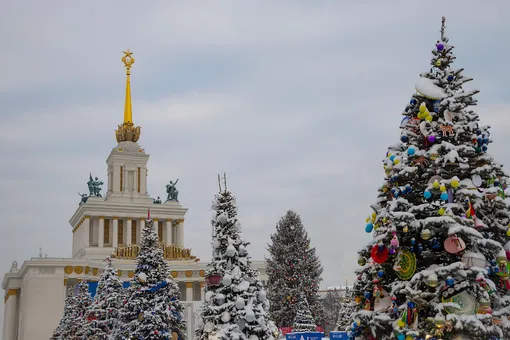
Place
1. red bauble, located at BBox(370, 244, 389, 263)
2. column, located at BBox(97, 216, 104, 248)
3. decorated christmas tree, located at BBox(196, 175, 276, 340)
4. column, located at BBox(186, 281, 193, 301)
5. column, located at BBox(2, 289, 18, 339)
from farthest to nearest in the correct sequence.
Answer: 1. column, located at BBox(97, 216, 104, 248)
2. column, located at BBox(186, 281, 193, 301)
3. column, located at BBox(2, 289, 18, 339)
4. decorated christmas tree, located at BBox(196, 175, 276, 340)
5. red bauble, located at BBox(370, 244, 389, 263)

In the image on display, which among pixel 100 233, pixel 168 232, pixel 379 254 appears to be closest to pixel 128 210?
pixel 100 233

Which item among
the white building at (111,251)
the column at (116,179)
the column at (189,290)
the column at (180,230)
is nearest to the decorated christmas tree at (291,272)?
the white building at (111,251)

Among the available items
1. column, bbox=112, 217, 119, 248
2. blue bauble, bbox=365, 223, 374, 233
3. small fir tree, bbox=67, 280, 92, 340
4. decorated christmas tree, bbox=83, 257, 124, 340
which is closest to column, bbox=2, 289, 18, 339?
column, bbox=112, 217, 119, 248

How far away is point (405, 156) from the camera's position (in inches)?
385

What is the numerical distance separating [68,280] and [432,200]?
4420 cm

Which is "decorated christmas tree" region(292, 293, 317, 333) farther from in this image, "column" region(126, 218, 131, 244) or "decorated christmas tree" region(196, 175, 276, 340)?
"column" region(126, 218, 131, 244)

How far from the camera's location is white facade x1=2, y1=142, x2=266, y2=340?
4725cm

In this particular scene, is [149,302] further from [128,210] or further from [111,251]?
[128,210]

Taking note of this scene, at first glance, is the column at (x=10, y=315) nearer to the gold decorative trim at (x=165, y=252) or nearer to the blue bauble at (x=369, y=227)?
the gold decorative trim at (x=165, y=252)

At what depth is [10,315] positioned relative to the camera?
2117 inches

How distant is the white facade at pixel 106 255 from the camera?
47250 millimetres

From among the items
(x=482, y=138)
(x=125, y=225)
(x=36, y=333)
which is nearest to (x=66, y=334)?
(x=36, y=333)

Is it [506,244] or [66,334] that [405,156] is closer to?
[506,244]

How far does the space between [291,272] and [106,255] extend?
94.5ft
